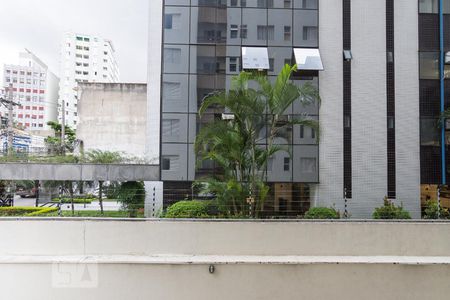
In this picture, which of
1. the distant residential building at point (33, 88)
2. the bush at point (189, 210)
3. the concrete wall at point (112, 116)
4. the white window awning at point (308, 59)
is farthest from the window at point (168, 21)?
the distant residential building at point (33, 88)

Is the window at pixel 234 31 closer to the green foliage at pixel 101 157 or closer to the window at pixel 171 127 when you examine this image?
the window at pixel 171 127

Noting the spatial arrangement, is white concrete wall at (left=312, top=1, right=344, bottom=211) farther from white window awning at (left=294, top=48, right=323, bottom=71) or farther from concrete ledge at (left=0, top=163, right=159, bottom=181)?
concrete ledge at (left=0, top=163, right=159, bottom=181)

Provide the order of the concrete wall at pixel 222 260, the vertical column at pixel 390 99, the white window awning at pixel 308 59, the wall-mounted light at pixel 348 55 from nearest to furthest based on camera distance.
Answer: the concrete wall at pixel 222 260 < the white window awning at pixel 308 59 < the vertical column at pixel 390 99 < the wall-mounted light at pixel 348 55

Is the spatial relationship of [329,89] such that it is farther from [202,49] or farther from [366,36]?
[202,49]

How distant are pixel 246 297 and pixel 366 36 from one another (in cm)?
829

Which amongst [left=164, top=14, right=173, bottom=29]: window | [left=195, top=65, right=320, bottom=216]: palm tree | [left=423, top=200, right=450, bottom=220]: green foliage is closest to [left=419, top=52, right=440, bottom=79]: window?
[left=423, top=200, right=450, bottom=220]: green foliage

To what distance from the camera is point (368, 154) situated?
884 cm

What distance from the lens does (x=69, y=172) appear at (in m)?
8.23

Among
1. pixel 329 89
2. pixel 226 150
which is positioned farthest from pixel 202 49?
pixel 226 150

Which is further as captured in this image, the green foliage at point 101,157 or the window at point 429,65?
the green foliage at point 101,157

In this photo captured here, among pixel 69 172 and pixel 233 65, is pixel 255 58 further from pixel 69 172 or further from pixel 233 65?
pixel 69 172

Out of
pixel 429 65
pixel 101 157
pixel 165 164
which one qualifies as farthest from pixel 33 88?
pixel 429 65

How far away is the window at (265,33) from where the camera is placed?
9.11 metres

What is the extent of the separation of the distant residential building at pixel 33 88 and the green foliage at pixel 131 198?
45.4 metres
